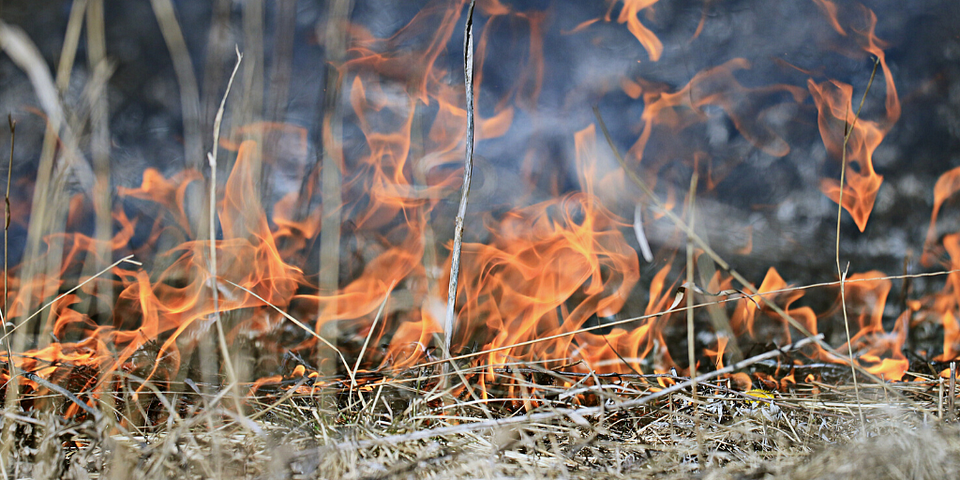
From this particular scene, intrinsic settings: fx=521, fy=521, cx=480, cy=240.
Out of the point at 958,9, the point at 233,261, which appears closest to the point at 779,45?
the point at 958,9

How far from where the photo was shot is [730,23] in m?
1.56

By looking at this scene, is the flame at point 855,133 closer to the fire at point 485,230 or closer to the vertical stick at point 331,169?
the fire at point 485,230

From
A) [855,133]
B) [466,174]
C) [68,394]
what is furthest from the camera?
[855,133]

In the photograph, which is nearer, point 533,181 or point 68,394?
point 68,394

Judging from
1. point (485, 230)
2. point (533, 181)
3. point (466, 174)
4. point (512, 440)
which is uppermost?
point (466, 174)

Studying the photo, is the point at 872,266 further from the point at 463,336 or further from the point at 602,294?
the point at 463,336

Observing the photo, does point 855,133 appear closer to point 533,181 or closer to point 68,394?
point 533,181

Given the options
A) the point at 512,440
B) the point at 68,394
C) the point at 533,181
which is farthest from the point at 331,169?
the point at 512,440

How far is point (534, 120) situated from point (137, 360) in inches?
46.1

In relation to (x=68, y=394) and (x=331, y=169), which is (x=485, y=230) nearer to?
(x=331, y=169)

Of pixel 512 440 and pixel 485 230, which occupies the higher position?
pixel 485 230

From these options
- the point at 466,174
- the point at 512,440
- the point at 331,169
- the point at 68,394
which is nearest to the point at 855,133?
the point at 466,174

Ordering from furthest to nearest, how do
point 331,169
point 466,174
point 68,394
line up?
point 331,169 → point 466,174 → point 68,394

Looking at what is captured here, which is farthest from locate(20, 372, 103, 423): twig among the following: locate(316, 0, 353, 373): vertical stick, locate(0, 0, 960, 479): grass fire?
locate(316, 0, 353, 373): vertical stick
